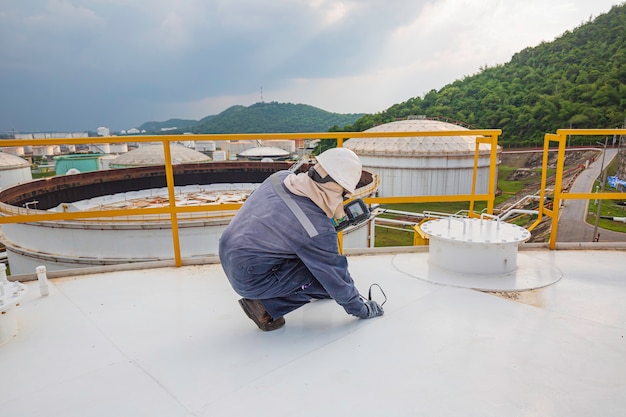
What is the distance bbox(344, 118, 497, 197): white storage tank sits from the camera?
25078 millimetres

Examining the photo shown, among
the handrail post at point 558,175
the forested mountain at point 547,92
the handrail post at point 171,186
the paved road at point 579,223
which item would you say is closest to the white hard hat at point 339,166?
the handrail post at point 171,186

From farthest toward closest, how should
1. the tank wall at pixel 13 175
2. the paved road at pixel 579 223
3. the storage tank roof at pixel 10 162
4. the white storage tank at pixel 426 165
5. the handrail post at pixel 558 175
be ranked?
the storage tank roof at pixel 10 162, the tank wall at pixel 13 175, the white storage tank at pixel 426 165, the paved road at pixel 579 223, the handrail post at pixel 558 175

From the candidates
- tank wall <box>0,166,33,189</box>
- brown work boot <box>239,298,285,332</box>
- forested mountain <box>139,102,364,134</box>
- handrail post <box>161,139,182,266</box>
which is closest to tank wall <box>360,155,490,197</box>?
handrail post <box>161,139,182,266</box>

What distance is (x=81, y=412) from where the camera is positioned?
4.99ft

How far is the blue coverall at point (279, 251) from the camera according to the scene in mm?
1852

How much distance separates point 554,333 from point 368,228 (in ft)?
28.5

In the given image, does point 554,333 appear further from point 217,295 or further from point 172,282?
point 172,282

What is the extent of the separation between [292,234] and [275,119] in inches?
3820

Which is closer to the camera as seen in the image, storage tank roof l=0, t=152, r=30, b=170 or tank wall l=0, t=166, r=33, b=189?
tank wall l=0, t=166, r=33, b=189

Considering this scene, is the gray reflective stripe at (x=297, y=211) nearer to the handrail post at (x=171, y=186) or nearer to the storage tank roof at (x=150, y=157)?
the handrail post at (x=171, y=186)

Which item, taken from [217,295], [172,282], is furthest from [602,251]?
[172,282]

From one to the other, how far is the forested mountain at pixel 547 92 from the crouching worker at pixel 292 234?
40560 mm

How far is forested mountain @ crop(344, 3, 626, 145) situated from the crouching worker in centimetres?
4056

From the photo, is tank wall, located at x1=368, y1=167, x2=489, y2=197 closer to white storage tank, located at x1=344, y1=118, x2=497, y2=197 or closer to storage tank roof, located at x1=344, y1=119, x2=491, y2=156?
white storage tank, located at x1=344, y1=118, x2=497, y2=197
